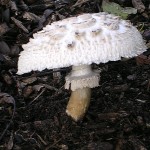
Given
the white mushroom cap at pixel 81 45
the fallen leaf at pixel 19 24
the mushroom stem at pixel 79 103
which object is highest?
the white mushroom cap at pixel 81 45

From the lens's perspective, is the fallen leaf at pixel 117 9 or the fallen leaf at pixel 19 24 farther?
the fallen leaf at pixel 117 9

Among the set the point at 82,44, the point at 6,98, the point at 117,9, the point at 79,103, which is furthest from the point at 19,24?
the point at 82,44

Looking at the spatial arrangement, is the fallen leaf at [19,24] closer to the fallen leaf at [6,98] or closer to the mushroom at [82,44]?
the fallen leaf at [6,98]

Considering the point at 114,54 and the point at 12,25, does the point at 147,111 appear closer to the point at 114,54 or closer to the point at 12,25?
the point at 114,54

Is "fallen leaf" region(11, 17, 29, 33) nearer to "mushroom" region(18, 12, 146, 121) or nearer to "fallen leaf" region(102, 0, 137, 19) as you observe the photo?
"fallen leaf" region(102, 0, 137, 19)

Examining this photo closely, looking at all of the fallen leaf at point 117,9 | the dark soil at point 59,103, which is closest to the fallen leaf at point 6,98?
the dark soil at point 59,103

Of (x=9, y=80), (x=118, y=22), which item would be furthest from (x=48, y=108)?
(x=118, y=22)

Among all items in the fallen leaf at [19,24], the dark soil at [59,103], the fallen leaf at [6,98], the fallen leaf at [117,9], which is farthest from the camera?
the fallen leaf at [117,9]
